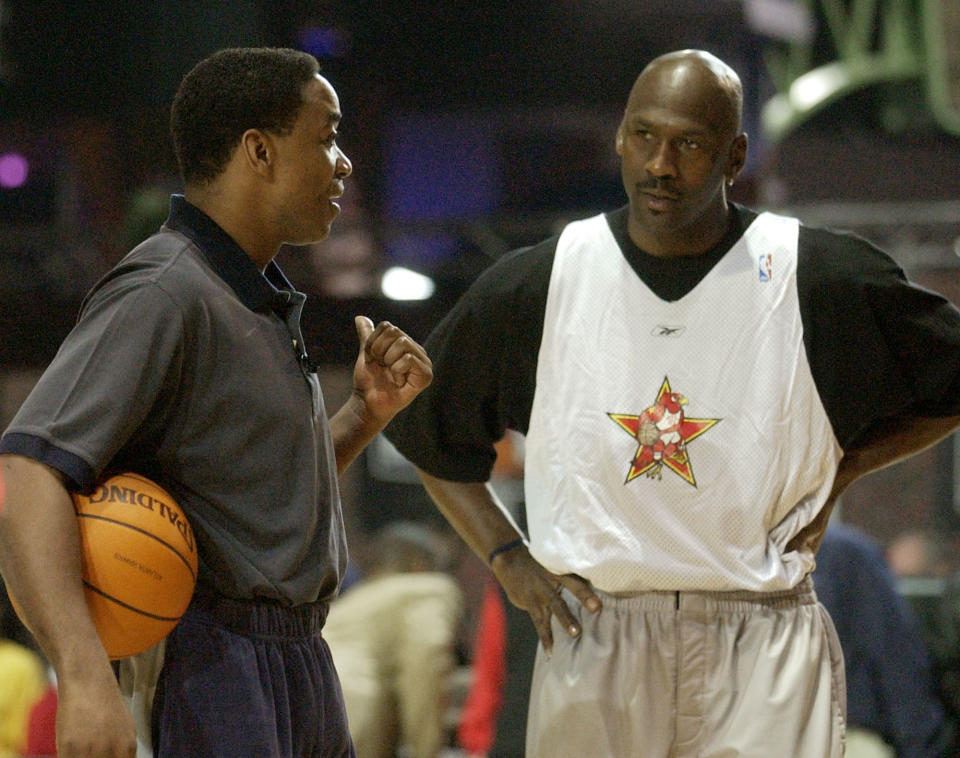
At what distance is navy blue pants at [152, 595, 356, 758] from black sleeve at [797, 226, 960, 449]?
4.56 feet

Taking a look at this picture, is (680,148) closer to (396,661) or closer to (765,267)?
(765,267)

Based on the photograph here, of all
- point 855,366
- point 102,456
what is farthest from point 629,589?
point 102,456

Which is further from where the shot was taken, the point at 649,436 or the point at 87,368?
the point at 649,436

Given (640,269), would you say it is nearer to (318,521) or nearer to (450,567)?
(318,521)

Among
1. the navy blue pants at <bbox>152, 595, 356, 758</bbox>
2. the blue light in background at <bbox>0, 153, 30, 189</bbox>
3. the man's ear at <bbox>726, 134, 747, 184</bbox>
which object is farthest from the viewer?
the blue light in background at <bbox>0, 153, 30, 189</bbox>

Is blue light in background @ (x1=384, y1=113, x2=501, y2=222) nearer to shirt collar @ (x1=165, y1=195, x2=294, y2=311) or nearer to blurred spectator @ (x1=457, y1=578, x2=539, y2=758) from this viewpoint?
blurred spectator @ (x1=457, y1=578, x2=539, y2=758)

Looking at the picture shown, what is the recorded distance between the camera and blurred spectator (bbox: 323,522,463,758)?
6.25 meters

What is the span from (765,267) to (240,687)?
1.61 m

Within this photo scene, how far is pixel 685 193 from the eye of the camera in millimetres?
3299

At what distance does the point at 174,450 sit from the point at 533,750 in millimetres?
1361

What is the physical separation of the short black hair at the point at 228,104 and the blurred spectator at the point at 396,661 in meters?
3.90

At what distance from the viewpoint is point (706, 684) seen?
320 centimetres

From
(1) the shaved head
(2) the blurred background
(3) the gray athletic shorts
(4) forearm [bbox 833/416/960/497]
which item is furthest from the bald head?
(2) the blurred background

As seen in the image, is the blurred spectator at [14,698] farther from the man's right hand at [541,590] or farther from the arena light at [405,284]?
the arena light at [405,284]
